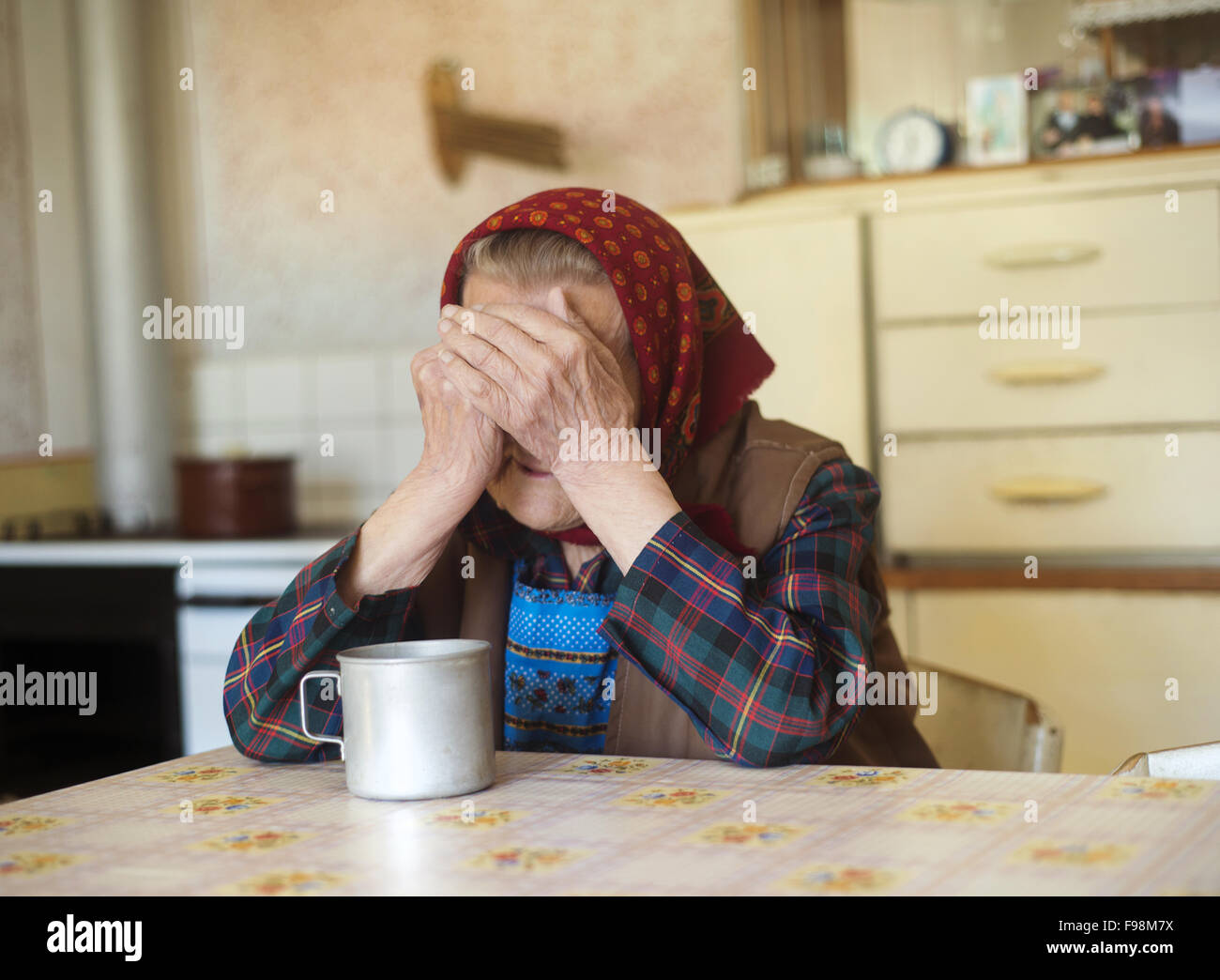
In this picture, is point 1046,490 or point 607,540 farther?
point 1046,490

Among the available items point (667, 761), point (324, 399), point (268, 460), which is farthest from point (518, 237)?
point (324, 399)

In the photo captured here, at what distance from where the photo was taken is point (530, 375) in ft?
3.67

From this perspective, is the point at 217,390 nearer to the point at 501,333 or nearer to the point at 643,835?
the point at 501,333

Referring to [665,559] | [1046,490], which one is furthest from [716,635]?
[1046,490]

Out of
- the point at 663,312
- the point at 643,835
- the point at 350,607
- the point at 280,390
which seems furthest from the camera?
the point at 280,390

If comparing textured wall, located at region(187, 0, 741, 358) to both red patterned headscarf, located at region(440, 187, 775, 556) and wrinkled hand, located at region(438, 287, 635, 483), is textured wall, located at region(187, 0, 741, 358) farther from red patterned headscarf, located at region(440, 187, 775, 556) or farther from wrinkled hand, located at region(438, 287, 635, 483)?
wrinkled hand, located at region(438, 287, 635, 483)

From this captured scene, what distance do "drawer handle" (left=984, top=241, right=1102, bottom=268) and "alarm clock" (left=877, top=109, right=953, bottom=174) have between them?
32 cm

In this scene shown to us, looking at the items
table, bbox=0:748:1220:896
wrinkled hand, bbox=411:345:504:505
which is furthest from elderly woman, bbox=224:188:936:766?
table, bbox=0:748:1220:896

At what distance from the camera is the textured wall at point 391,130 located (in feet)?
9.39

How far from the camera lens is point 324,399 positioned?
3.12 meters

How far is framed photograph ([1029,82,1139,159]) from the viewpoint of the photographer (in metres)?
2.41

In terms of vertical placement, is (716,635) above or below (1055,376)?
below

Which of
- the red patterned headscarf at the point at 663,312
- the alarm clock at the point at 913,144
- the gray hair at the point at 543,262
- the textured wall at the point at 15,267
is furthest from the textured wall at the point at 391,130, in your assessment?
the gray hair at the point at 543,262

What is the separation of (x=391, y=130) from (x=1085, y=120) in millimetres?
1558
